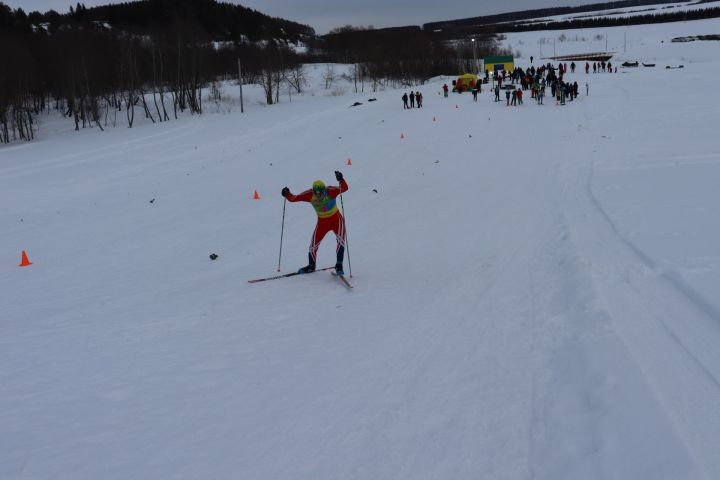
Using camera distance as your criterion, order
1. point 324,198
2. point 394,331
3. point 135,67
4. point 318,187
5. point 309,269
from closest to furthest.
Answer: point 394,331, point 318,187, point 324,198, point 309,269, point 135,67

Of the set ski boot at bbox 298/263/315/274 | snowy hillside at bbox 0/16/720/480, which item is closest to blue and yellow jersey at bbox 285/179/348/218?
ski boot at bbox 298/263/315/274

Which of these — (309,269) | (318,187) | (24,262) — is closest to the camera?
(318,187)

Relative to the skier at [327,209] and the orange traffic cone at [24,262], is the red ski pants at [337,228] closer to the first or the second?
the skier at [327,209]

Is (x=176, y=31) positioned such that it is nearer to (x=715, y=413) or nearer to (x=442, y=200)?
(x=442, y=200)

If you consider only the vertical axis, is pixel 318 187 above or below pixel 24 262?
above

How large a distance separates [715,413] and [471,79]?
44.6 meters

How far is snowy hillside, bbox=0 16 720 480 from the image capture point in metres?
4.36

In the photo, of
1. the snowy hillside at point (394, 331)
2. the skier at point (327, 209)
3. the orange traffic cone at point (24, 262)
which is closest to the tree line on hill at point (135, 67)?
the snowy hillside at point (394, 331)

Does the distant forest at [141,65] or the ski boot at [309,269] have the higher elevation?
the distant forest at [141,65]

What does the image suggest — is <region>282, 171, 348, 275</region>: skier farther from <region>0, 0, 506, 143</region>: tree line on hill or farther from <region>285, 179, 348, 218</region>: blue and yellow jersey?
<region>0, 0, 506, 143</region>: tree line on hill

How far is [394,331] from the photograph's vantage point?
22.4 feet

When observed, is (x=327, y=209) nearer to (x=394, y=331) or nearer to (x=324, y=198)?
(x=324, y=198)

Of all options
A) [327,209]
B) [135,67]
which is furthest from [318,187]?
[135,67]

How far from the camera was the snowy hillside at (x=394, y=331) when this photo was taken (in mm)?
4363
